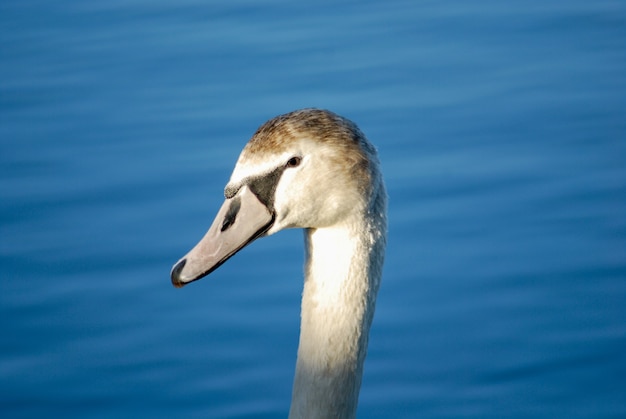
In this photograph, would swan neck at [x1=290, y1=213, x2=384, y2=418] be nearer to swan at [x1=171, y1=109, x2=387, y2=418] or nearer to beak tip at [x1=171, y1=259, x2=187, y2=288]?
swan at [x1=171, y1=109, x2=387, y2=418]

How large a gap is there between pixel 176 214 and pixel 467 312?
1735 mm

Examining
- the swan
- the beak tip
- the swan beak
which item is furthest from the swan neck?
the beak tip

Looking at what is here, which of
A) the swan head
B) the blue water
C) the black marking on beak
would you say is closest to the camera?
the swan head

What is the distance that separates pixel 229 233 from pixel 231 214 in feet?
0.20

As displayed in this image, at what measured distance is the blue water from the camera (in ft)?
19.7

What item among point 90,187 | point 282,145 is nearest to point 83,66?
point 90,187

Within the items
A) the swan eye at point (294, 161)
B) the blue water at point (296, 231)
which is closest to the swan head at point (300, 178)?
the swan eye at point (294, 161)

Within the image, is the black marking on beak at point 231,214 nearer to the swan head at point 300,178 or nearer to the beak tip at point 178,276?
the swan head at point 300,178

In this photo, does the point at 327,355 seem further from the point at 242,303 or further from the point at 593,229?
the point at 593,229

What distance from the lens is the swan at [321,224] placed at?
3.84 m

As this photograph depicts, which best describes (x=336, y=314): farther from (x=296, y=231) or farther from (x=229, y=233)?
(x=296, y=231)

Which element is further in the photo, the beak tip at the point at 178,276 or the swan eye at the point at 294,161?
the beak tip at the point at 178,276

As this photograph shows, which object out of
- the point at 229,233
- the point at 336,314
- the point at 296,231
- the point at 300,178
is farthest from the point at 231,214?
the point at 296,231

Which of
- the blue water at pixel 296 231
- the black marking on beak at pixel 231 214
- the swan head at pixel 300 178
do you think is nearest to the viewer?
the swan head at pixel 300 178
